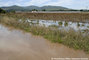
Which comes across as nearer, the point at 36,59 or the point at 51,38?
the point at 36,59

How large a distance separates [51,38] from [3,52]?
9.69 ft

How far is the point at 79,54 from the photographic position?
16.3 feet

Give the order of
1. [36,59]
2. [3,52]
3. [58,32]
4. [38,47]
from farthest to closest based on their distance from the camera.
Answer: [58,32] → [38,47] → [3,52] → [36,59]

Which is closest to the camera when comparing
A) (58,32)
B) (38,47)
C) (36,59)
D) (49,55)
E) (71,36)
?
(36,59)

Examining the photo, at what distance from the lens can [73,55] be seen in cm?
491

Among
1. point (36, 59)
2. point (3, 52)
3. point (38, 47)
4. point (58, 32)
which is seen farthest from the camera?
point (58, 32)

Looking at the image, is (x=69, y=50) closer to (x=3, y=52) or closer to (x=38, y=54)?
(x=38, y=54)

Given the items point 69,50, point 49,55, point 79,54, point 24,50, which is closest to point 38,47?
point 24,50

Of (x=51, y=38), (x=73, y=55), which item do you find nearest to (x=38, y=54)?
(x=73, y=55)

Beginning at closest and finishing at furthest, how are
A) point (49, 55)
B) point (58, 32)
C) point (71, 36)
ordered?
1. point (49, 55)
2. point (71, 36)
3. point (58, 32)

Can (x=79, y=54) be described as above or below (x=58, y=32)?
below

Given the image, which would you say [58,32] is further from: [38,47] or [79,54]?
[79,54]

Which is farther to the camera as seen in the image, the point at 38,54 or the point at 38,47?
the point at 38,47

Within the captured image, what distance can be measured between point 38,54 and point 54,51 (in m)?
0.84
